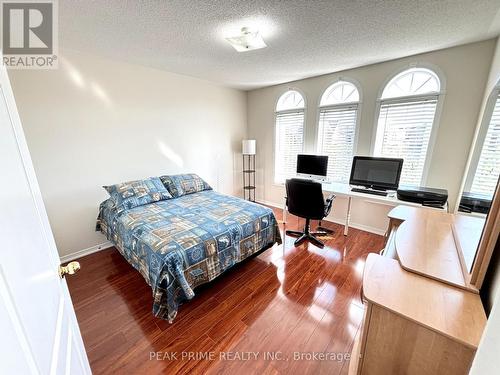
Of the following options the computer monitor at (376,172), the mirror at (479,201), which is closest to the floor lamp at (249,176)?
the computer monitor at (376,172)

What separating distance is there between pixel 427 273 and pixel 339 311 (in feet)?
3.17

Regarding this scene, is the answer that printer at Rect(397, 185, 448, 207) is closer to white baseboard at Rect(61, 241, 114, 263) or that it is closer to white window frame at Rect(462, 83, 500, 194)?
white window frame at Rect(462, 83, 500, 194)

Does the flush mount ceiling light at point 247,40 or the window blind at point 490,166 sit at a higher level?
the flush mount ceiling light at point 247,40

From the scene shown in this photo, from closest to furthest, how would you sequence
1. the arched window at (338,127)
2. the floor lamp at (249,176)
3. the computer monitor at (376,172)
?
1. the computer monitor at (376,172)
2. the arched window at (338,127)
3. the floor lamp at (249,176)

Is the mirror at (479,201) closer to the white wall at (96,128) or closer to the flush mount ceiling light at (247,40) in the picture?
the flush mount ceiling light at (247,40)

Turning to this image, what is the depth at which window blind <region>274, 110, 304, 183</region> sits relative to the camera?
3.87 metres

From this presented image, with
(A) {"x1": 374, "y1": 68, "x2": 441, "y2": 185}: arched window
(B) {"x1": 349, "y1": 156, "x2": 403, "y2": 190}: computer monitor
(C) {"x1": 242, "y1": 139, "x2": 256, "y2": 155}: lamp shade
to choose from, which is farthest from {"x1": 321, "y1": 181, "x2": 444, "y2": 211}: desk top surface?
(C) {"x1": 242, "y1": 139, "x2": 256, "y2": 155}: lamp shade

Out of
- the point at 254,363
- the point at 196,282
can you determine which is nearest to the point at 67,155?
the point at 196,282

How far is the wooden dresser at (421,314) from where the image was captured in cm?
82

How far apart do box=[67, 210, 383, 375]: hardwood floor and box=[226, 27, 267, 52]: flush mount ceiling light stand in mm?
2375

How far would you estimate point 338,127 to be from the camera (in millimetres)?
3350

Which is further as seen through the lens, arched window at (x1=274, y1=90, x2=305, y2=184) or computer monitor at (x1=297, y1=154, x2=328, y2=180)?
arched window at (x1=274, y1=90, x2=305, y2=184)

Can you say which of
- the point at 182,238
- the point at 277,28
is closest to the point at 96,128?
the point at 182,238

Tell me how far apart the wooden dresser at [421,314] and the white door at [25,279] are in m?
1.16
